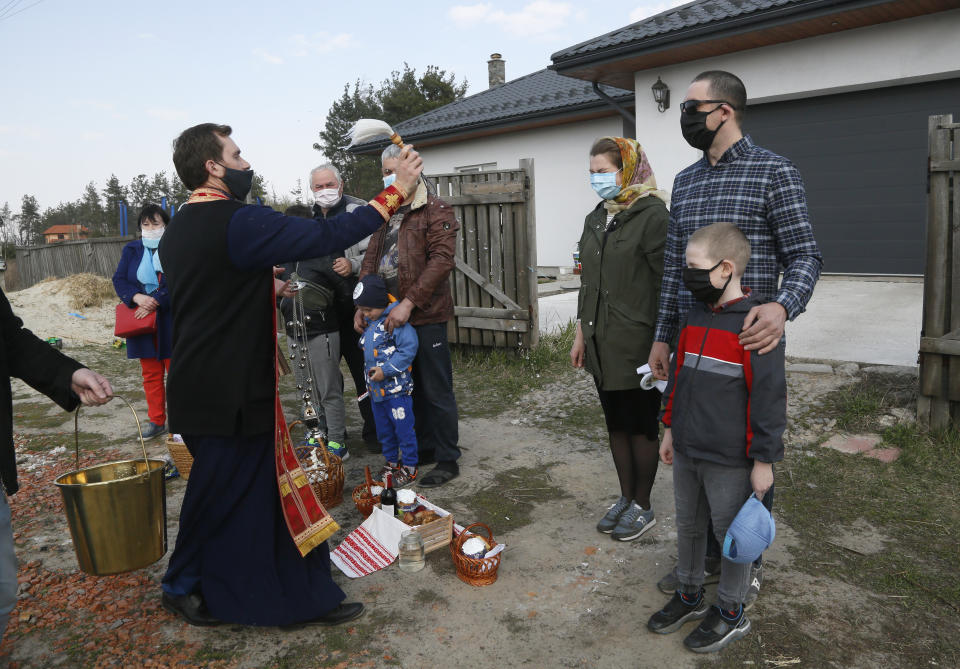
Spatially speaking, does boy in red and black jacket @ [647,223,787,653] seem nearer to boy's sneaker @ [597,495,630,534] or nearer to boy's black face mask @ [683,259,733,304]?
boy's black face mask @ [683,259,733,304]

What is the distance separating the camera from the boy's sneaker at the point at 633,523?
3.46 metres

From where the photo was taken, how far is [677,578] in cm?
289

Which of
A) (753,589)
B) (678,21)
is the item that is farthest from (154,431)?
(678,21)

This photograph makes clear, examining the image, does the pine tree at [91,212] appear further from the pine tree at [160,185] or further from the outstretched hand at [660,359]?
the outstretched hand at [660,359]

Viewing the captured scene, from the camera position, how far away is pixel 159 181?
243 ft

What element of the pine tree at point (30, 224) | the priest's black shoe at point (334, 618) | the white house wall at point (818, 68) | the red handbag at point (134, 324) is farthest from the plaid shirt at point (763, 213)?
the pine tree at point (30, 224)

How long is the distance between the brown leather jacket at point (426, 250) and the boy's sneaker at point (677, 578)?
2157mm

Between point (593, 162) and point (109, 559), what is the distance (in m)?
2.83

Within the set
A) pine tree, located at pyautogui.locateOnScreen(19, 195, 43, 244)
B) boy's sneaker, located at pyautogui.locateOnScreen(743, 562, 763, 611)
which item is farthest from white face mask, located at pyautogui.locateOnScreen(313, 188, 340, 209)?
pine tree, located at pyautogui.locateOnScreen(19, 195, 43, 244)

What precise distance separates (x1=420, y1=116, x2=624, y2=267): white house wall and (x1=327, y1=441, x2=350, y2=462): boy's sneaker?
948 cm

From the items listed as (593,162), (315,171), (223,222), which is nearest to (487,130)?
(315,171)

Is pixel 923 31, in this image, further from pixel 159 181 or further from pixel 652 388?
pixel 159 181

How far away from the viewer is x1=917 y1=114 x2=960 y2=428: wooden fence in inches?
165

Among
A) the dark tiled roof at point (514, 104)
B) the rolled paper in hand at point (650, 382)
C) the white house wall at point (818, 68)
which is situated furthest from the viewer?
the dark tiled roof at point (514, 104)
